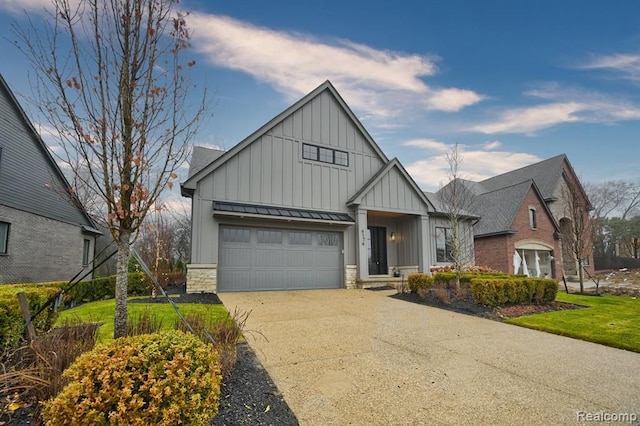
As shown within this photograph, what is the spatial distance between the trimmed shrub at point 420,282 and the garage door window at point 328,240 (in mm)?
4078

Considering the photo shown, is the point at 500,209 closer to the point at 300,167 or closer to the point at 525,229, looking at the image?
the point at 525,229

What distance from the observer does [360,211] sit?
14.1m

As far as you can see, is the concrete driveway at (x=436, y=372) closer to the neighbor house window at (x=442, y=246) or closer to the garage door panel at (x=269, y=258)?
the garage door panel at (x=269, y=258)

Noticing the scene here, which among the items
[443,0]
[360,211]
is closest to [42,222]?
[360,211]

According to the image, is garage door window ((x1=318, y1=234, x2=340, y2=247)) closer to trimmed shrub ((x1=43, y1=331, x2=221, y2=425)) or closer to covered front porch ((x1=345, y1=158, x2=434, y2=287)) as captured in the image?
covered front porch ((x1=345, y1=158, x2=434, y2=287))

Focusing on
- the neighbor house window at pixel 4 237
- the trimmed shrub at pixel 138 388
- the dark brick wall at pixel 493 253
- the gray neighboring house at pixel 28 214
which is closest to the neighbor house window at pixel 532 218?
the dark brick wall at pixel 493 253

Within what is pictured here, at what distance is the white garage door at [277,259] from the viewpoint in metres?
11.9

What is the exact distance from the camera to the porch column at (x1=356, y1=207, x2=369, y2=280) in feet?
45.4

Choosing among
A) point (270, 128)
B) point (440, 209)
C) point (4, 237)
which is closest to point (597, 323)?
point (440, 209)

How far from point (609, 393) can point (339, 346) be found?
337 cm

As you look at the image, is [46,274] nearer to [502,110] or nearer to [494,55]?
[494,55]

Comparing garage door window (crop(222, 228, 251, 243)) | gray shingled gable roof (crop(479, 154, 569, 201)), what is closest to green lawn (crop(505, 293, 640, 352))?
garage door window (crop(222, 228, 251, 243))

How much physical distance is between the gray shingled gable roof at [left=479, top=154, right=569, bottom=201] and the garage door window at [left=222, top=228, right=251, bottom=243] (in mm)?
23015

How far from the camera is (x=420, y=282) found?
10.6m
